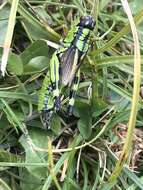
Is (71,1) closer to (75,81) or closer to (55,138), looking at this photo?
(75,81)

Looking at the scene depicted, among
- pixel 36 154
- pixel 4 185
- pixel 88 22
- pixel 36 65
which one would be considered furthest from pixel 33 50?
pixel 4 185

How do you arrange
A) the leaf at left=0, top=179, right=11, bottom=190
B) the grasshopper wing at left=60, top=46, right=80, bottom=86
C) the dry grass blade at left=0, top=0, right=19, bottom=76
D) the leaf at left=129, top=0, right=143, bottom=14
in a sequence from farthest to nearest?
the leaf at left=129, top=0, right=143, bottom=14 < the grasshopper wing at left=60, top=46, right=80, bottom=86 < the leaf at left=0, top=179, right=11, bottom=190 < the dry grass blade at left=0, top=0, right=19, bottom=76

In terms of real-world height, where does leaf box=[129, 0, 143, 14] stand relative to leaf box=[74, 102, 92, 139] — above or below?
above

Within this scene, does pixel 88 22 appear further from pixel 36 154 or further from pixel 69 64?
pixel 36 154

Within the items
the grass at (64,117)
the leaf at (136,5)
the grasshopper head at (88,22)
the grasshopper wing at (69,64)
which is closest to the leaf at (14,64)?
the grass at (64,117)

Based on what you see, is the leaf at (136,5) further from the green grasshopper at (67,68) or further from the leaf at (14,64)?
the leaf at (14,64)

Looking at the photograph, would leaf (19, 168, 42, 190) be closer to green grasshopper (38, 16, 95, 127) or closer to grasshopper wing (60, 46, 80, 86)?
green grasshopper (38, 16, 95, 127)

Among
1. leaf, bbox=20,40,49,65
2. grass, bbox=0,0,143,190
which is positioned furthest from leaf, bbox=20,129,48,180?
leaf, bbox=20,40,49,65
